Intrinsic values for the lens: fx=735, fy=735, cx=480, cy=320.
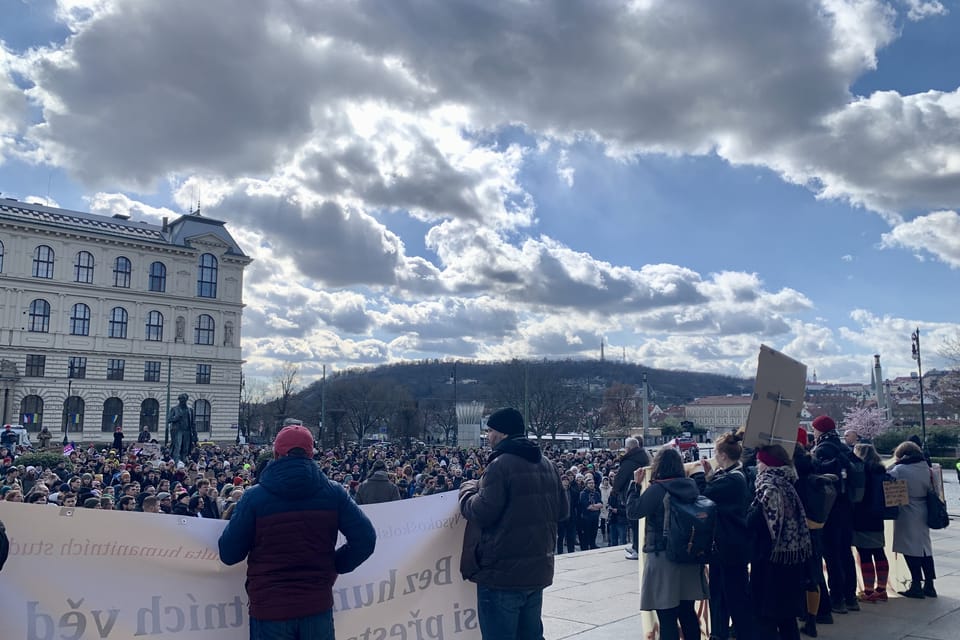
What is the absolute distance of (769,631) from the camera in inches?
218

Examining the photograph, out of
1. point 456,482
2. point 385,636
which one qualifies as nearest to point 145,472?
point 456,482

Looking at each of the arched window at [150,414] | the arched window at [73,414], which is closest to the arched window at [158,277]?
the arched window at [150,414]

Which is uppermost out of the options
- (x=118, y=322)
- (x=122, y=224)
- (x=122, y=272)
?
(x=122, y=224)

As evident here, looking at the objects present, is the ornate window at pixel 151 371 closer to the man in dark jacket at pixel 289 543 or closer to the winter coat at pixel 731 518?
the winter coat at pixel 731 518

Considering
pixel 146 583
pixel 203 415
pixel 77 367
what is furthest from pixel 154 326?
pixel 146 583

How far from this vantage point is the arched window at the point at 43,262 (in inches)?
2346

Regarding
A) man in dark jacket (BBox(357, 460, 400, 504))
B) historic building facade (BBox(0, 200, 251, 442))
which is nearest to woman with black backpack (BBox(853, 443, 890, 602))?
man in dark jacket (BBox(357, 460, 400, 504))

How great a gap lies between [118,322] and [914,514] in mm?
65610

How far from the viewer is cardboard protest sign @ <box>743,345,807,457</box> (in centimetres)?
590

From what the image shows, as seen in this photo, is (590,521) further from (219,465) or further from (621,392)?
(621,392)

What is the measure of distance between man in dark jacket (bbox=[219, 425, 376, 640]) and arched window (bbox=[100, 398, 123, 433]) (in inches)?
2511

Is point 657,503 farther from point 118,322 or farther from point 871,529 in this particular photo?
point 118,322

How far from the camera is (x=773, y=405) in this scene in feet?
19.9

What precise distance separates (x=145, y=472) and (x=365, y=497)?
34.1 feet
